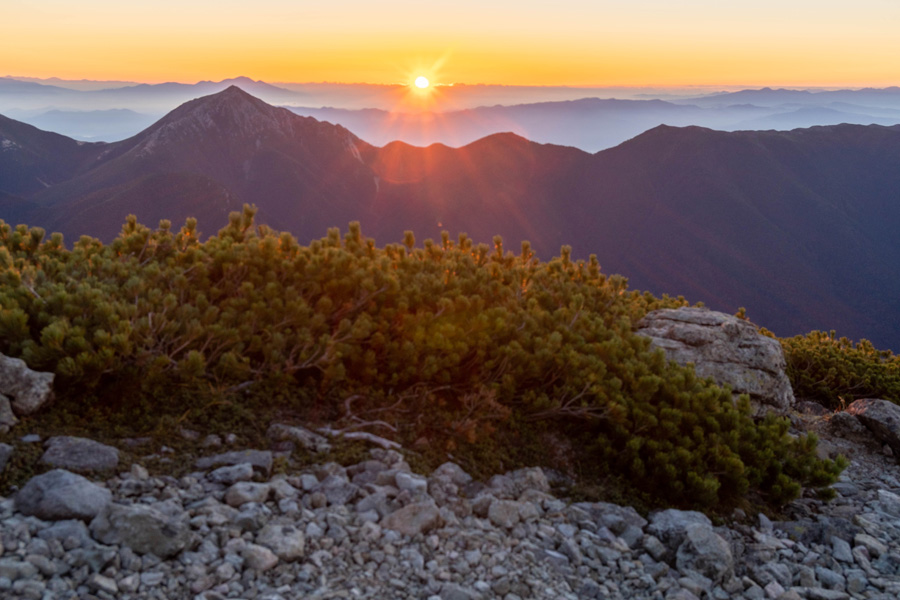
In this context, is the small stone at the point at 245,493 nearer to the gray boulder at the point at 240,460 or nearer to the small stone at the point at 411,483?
the gray boulder at the point at 240,460

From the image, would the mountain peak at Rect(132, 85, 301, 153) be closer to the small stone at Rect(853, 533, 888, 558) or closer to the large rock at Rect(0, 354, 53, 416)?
the large rock at Rect(0, 354, 53, 416)

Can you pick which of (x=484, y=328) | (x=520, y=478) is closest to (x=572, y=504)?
(x=520, y=478)

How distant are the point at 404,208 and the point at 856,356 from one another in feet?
243

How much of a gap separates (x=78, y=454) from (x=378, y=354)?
8.42 ft

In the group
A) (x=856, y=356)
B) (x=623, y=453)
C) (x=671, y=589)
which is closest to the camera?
(x=671, y=589)

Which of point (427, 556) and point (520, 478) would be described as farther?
point (520, 478)

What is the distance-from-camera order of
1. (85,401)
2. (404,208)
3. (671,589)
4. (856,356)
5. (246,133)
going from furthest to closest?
(246,133) < (404,208) < (856,356) < (85,401) < (671,589)

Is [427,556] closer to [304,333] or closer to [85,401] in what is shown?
[304,333]

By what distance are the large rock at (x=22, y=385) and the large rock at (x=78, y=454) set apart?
40 centimetres

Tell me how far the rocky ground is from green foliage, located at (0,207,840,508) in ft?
1.96

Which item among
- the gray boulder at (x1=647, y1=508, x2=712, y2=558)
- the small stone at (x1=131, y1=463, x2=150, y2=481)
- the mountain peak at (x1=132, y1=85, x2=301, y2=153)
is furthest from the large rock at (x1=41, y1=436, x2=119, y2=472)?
the mountain peak at (x1=132, y1=85, x2=301, y2=153)

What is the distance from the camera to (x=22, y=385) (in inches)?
171

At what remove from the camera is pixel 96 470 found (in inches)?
157

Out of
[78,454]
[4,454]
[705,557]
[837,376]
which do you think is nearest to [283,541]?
[78,454]
